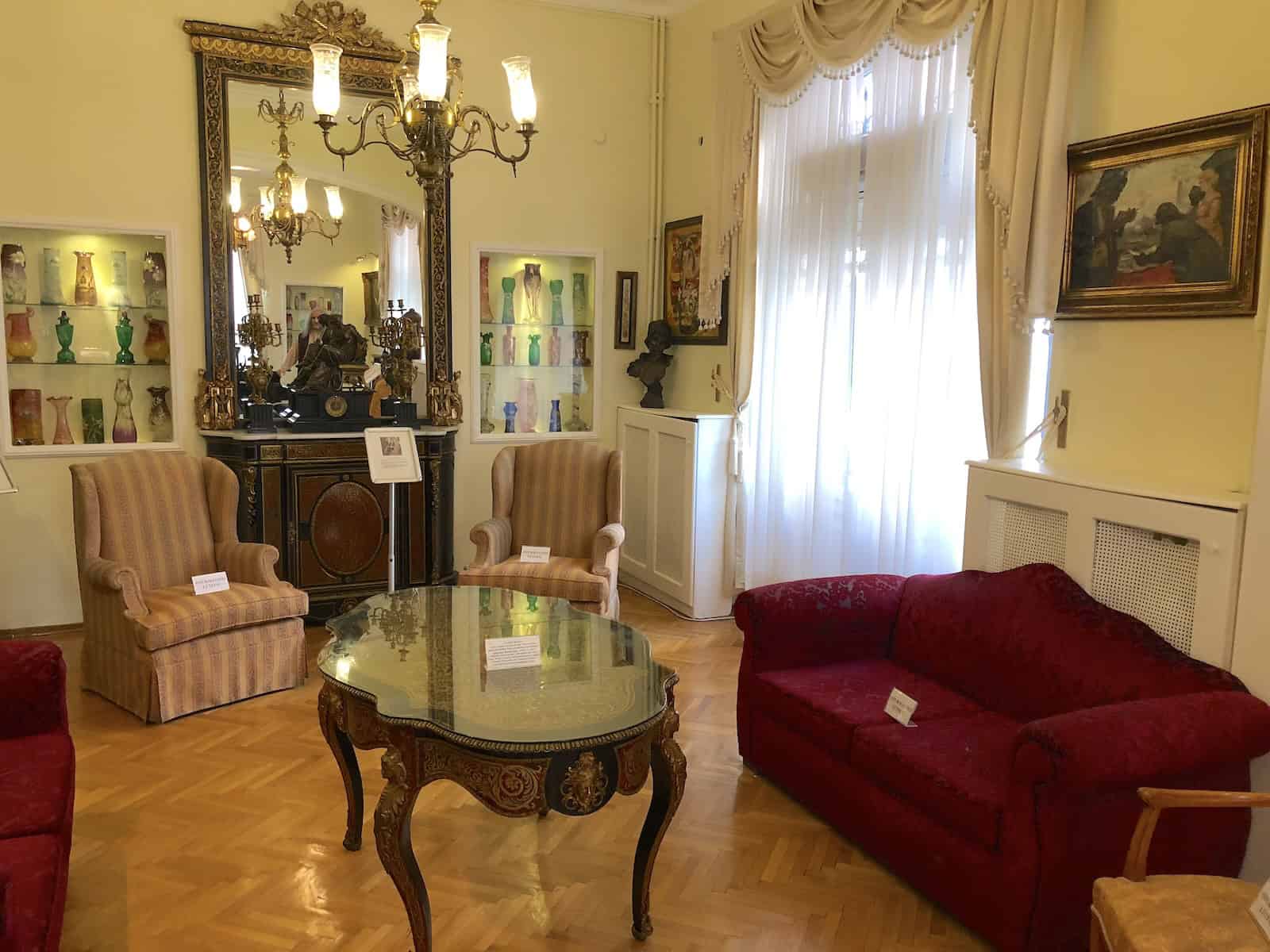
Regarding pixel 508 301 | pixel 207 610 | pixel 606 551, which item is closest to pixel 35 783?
pixel 207 610

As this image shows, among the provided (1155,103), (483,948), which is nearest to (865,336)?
(1155,103)

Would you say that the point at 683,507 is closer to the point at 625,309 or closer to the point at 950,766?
the point at 625,309

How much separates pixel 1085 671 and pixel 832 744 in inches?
31.8

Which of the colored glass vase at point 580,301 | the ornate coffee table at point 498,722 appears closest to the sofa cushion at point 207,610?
the ornate coffee table at point 498,722

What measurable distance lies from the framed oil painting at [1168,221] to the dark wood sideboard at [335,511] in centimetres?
360

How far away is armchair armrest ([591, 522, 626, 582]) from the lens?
16.2 ft

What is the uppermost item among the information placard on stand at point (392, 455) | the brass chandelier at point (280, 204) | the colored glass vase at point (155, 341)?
the brass chandelier at point (280, 204)

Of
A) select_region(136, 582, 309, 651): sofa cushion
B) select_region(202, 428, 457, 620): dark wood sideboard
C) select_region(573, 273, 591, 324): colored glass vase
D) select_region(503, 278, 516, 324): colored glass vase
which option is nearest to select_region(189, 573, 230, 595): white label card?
select_region(136, 582, 309, 651): sofa cushion

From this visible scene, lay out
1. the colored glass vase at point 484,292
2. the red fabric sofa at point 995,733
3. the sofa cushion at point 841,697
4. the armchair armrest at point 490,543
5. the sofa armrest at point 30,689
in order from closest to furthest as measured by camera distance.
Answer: the red fabric sofa at point 995,733 → the sofa armrest at point 30,689 → the sofa cushion at point 841,697 → the armchair armrest at point 490,543 → the colored glass vase at point 484,292

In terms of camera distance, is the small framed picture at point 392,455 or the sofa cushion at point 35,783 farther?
the small framed picture at point 392,455

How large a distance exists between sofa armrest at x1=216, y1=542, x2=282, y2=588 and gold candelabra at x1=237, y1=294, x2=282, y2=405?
3.90ft

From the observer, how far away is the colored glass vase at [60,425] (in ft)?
17.6

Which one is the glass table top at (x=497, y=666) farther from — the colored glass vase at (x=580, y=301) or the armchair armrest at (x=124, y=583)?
the colored glass vase at (x=580, y=301)

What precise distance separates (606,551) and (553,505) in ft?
A: 1.96
